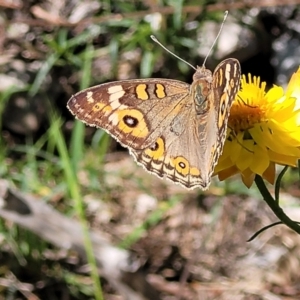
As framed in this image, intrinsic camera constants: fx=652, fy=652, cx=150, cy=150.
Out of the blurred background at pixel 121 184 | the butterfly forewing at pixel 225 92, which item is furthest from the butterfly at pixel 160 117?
the blurred background at pixel 121 184

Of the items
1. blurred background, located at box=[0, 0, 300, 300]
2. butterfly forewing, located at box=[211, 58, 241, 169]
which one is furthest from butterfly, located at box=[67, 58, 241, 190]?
blurred background, located at box=[0, 0, 300, 300]

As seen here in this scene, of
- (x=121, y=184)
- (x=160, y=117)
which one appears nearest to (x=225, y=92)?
(x=160, y=117)

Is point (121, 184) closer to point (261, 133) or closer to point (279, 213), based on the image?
point (261, 133)

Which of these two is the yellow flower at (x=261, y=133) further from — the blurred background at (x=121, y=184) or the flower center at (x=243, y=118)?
the blurred background at (x=121, y=184)

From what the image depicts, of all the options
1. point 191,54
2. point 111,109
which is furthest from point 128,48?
point 111,109

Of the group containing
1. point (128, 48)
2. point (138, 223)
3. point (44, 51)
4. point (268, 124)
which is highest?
point (268, 124)

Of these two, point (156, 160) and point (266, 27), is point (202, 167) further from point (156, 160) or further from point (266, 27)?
point (266, 27)
